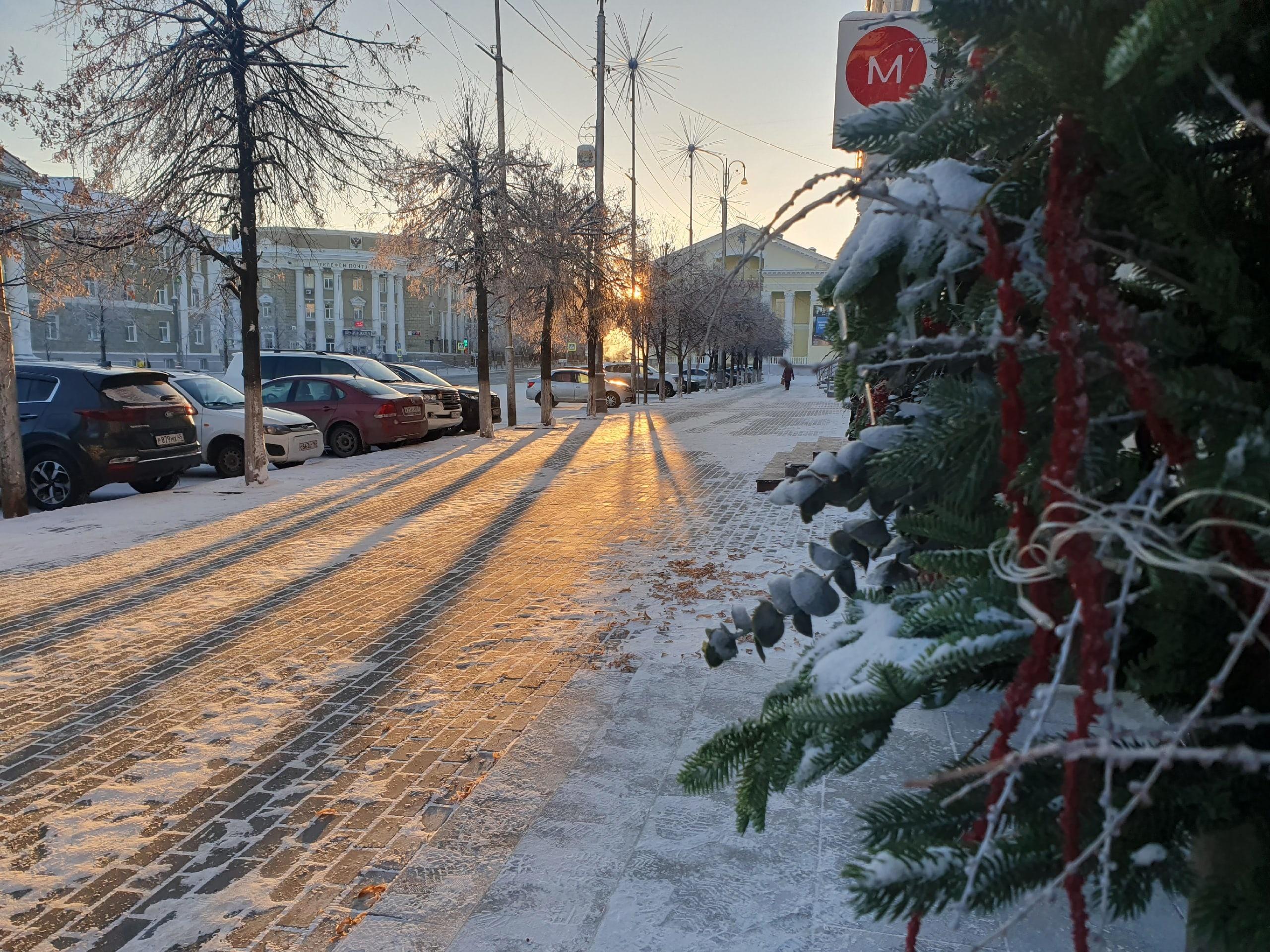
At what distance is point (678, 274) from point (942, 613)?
133 feet

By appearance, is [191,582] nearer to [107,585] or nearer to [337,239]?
[107,585]

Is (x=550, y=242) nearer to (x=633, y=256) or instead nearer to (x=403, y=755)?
(x=633, y=256)

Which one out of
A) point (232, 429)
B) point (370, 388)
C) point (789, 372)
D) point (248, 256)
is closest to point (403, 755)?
point (789, 372)

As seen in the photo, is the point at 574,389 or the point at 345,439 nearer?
the point at 345,439

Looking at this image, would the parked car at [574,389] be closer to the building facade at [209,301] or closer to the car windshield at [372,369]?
the building facade at [209,301]

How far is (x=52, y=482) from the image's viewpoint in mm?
11102

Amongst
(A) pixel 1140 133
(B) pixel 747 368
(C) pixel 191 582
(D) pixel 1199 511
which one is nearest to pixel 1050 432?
(D) pixel 1199 511

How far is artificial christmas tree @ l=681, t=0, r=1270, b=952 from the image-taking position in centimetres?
96

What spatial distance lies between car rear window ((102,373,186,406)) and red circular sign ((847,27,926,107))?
9100mm

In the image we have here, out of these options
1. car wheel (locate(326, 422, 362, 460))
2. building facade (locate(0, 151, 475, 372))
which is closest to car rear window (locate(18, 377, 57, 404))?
building facade (locate(0, 151, 475, 372))

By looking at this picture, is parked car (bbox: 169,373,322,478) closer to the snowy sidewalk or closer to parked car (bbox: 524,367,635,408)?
the snowy sidewalk

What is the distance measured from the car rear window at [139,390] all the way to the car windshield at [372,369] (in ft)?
23.4

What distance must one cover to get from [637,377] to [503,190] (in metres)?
20.9

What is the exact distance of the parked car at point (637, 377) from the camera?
128ft
